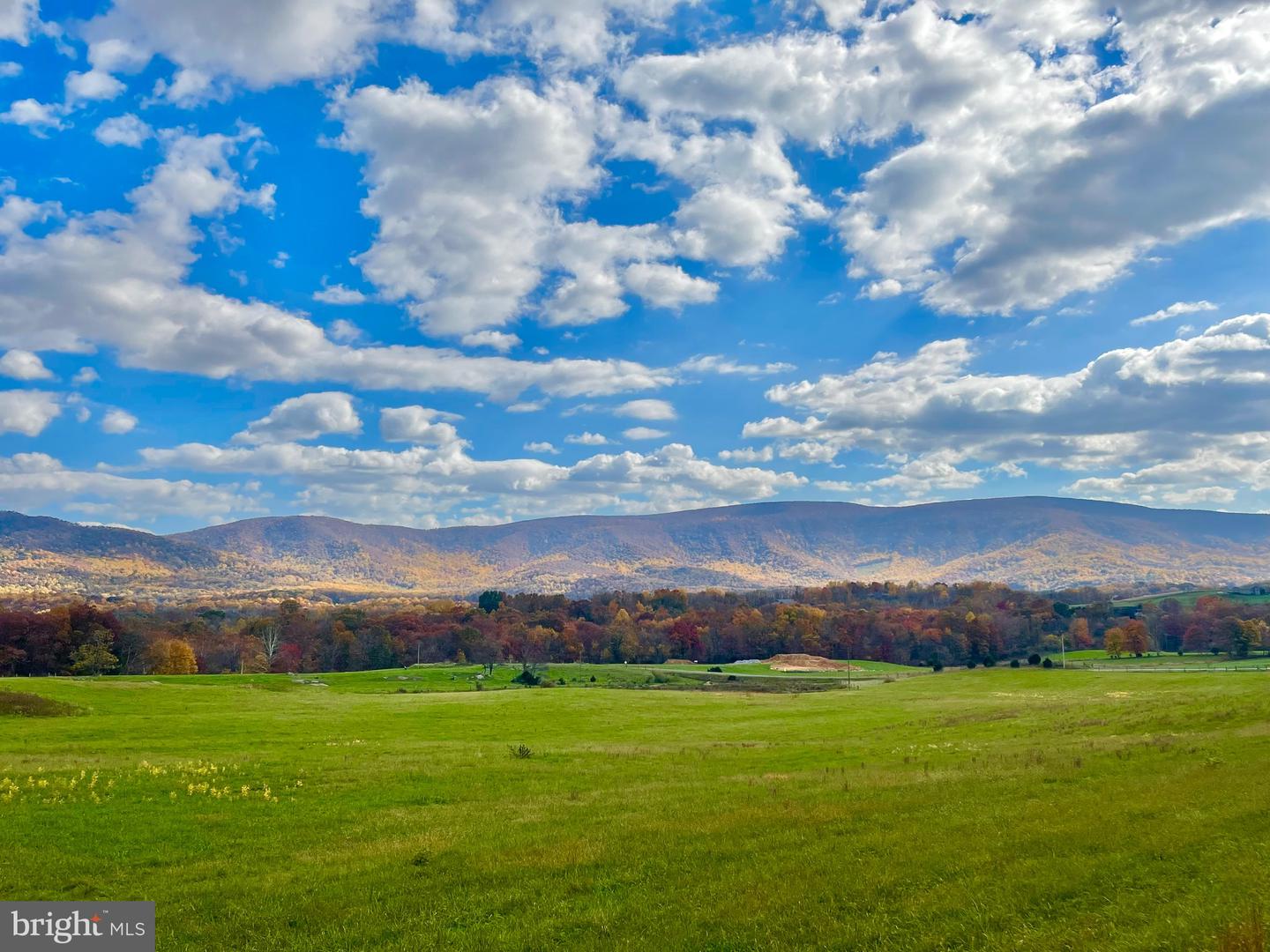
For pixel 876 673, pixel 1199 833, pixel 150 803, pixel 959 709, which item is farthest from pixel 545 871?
pixel 876 673

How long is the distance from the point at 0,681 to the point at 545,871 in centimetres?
7112

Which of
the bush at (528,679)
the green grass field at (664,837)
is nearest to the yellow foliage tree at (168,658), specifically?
the bush at (528,679)

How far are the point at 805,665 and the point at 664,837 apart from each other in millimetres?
147850

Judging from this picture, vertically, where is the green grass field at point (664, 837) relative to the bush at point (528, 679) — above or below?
above

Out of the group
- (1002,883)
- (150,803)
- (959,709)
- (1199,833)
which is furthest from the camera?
(959,709)

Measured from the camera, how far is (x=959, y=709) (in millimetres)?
63969

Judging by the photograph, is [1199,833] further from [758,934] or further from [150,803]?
[150,803]

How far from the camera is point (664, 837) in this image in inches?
742

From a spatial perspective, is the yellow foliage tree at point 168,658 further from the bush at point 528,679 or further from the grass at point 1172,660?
the grass at point 1172,660

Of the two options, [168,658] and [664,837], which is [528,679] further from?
[664,837]

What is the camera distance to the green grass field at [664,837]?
12.7 m

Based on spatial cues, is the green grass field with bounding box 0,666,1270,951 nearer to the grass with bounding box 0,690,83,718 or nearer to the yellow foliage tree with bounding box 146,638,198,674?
the grass with bounding box 0,690,83,718

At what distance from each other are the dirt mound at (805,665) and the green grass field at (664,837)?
113398 millimetres

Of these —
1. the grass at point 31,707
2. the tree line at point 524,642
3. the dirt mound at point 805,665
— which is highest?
the grass at point 31,707
